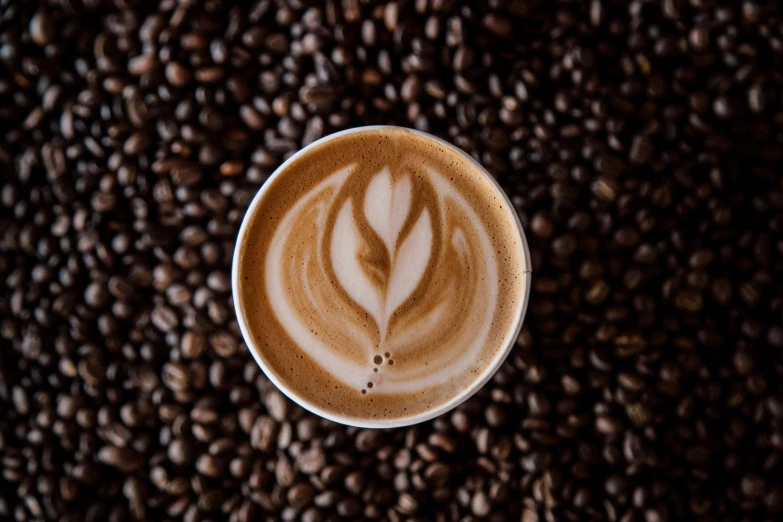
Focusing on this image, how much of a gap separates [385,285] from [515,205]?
0.44 m

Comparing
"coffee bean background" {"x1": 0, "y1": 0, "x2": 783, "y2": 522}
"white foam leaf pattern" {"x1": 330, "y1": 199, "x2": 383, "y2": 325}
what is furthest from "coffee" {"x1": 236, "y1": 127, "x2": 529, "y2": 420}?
"coffee bean background" {"x1": 0, "y1": 0, "x2": 783, "y2": 522}

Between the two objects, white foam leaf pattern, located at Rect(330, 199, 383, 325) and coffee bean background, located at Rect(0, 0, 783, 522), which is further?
coffee bean background, located at Rect(0, 0, 783, 522)

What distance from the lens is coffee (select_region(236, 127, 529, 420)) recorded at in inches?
42.1

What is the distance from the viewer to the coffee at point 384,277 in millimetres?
1068

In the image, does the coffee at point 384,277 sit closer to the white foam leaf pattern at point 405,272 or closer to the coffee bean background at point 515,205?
the white foam leaf pattern at point 405,272

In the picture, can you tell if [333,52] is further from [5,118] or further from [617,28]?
[5,118]

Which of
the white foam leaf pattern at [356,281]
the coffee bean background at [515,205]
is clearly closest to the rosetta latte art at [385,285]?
the white foam leaf pattern at [356,281]

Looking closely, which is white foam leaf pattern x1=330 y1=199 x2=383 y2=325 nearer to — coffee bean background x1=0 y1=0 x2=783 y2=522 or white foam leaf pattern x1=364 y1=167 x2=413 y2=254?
white foam leaf pattern x1=364 y1=167 x2=413 y2=254

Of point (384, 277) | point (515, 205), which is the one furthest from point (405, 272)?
point (515, 205)

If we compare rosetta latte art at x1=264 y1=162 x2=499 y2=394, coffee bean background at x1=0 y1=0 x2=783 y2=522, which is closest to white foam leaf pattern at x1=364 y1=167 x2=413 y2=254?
rosetta latte art at x1=264 y1=162 x2=499 y2=394

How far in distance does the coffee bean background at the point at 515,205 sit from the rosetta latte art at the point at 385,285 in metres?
0.32

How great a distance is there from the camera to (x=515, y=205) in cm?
137

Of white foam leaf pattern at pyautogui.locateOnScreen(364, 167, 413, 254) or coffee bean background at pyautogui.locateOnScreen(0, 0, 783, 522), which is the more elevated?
white foam leaf pattern at pyautogui.locateOnScreen(364, 167, 413, 254)

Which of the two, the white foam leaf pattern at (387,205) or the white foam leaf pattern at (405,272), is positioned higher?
the white foam leaf pattern at (387,205)
